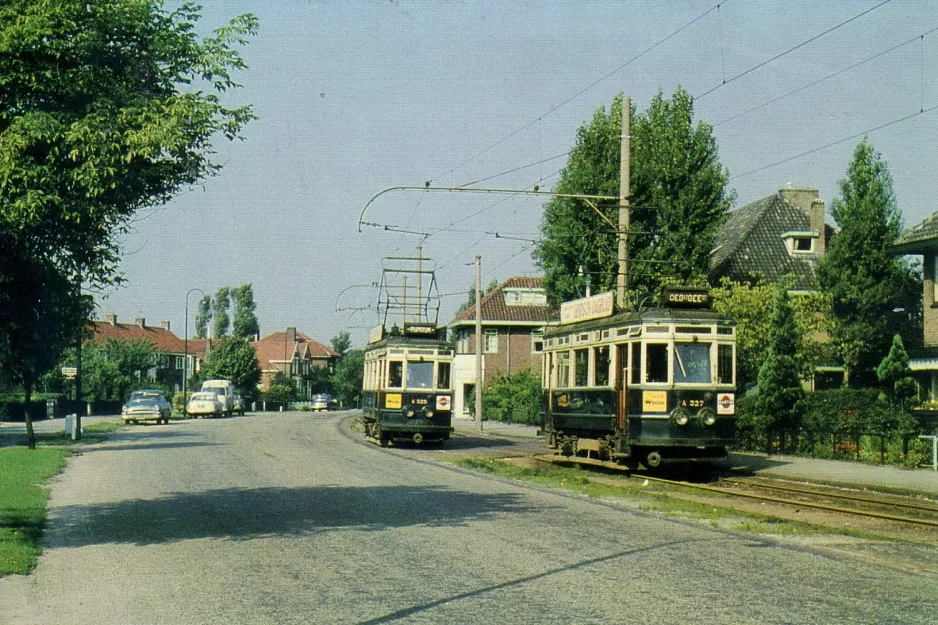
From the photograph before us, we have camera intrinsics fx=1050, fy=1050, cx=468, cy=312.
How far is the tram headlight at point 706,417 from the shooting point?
19.8m

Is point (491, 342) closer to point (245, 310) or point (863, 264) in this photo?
point (863, 264)

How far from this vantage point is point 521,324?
7131 centimetres

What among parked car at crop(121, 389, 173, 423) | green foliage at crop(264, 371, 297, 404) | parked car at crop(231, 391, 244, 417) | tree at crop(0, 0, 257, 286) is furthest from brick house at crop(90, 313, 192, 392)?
tree at crop(0, 0, 257, 286)

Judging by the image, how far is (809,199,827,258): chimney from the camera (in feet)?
169

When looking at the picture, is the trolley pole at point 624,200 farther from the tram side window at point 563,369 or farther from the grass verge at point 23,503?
the grass verge at point 23,503

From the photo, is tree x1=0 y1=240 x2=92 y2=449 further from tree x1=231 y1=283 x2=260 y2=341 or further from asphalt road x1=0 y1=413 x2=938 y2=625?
tree x1=231 y1=283 x2=260 y2=341

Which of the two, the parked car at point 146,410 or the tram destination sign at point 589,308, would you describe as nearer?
the tram destination sign at point 589,308

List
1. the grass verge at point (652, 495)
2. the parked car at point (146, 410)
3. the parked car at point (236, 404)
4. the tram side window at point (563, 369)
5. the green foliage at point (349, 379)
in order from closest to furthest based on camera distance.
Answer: the grass verge at point (652, 495) < the tram side window at point (563, 369) < the parked car at point (146, 410) < the parked car at point (236, 404) < the green foliage at point (349, 379)

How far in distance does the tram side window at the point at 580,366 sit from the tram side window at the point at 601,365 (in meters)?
Answer: 0.48

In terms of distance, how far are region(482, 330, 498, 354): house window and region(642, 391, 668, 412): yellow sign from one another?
Answer: 168 ft

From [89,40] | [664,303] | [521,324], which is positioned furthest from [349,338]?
[89,40]

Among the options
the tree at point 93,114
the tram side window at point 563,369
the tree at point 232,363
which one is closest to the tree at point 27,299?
the tree at point 93,114

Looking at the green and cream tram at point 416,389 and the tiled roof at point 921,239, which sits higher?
the tiled roof at point 921,239

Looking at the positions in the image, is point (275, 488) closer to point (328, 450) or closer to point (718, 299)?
point (328, 450)
